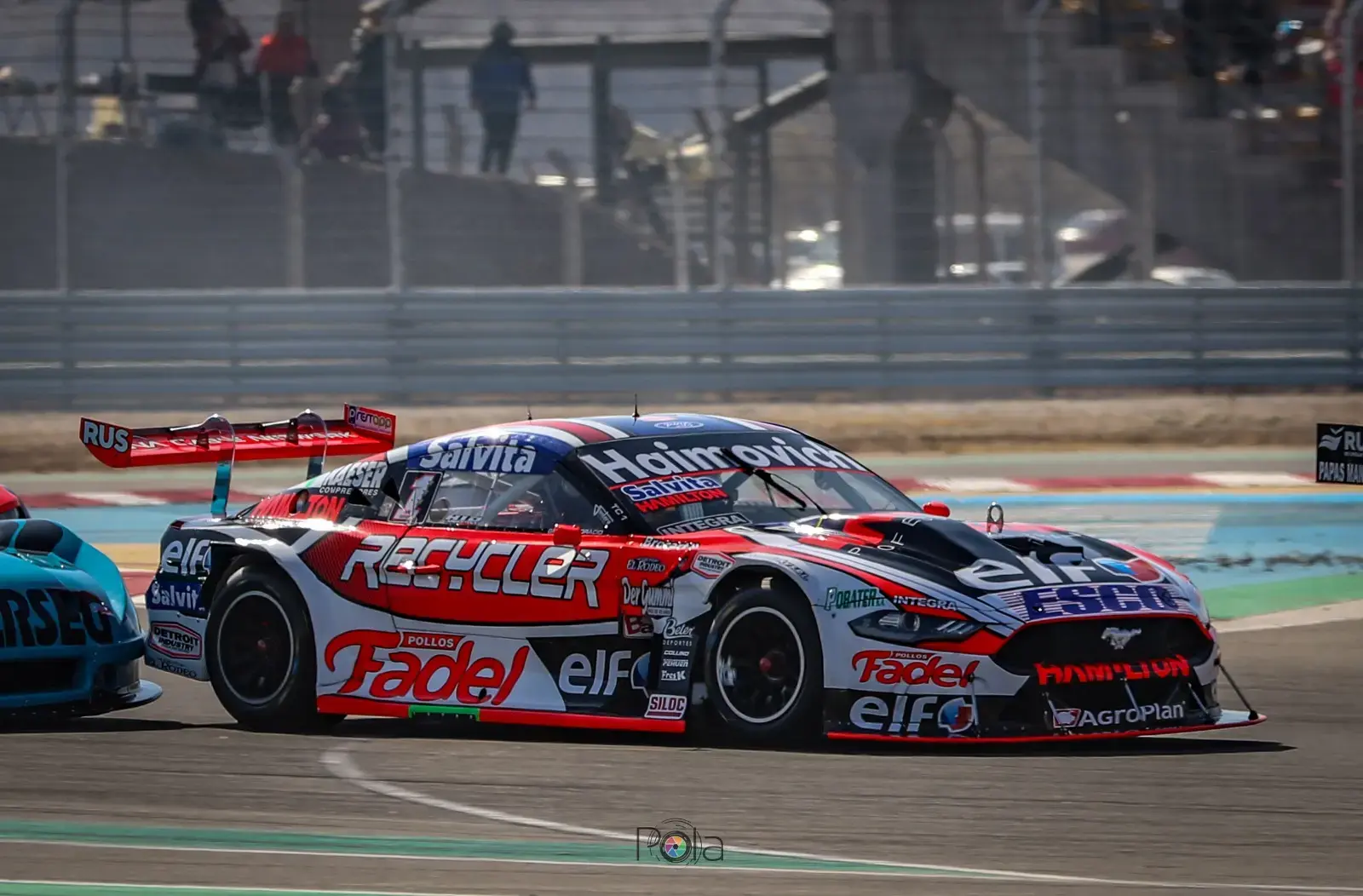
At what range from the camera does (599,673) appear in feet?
23.9

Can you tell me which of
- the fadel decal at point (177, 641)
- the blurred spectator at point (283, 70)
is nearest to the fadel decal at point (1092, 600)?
the fadel decal at point (177, 641)

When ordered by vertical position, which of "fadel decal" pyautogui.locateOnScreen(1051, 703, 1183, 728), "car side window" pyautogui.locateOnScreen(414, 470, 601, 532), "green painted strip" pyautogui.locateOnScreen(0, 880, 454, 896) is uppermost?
"car side window" pyautogui.locateOnScreen(414, 470, 601, 532)

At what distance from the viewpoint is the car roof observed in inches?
307

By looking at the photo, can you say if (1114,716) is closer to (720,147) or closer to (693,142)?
(720,147)

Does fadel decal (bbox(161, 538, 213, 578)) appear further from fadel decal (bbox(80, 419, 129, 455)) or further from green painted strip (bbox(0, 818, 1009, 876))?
green painted strip (bbox(0, 818, 1009, 876))

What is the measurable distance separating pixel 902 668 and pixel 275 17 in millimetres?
14483

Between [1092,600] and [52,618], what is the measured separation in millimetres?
3544

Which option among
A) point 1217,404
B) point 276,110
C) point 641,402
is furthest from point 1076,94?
point 276,110

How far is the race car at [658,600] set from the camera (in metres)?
6.74

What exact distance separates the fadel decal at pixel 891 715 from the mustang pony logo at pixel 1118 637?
1.84ft

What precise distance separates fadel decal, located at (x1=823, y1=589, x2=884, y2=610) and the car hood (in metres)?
0.04

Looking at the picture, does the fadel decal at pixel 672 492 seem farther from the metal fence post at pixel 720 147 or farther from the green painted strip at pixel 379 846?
the metal fence post at pixel 720 147

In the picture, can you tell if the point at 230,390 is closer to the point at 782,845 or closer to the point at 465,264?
the point at 465,264

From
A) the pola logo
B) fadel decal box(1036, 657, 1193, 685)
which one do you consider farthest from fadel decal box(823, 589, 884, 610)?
the pola logo
